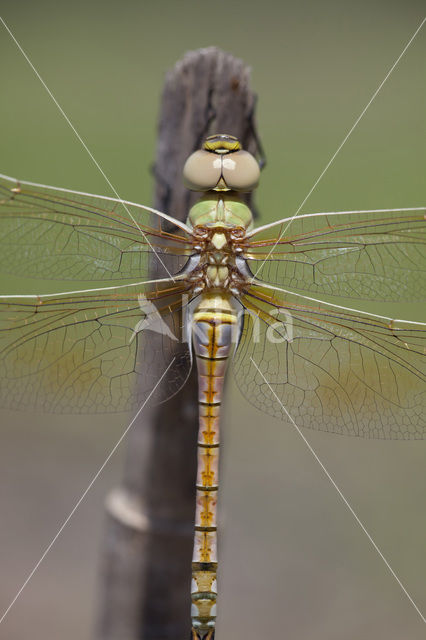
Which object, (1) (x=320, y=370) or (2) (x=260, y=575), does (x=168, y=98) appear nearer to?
(1) (x=320, y=370)

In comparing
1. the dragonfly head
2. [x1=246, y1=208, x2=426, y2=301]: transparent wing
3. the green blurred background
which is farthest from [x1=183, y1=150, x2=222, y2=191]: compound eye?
the green blurred background

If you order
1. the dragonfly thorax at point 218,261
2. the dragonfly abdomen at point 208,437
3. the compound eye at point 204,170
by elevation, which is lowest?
the dragonfly abdomen at point 208,437

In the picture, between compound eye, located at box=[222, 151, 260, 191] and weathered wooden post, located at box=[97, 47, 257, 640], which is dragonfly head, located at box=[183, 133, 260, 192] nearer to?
compound eye, located at box=[222, 151, 260, 191]

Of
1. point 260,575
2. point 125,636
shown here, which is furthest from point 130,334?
point 260,575

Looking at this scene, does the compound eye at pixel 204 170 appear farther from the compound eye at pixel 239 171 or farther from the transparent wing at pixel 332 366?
the transparent wing at pixel 332 366

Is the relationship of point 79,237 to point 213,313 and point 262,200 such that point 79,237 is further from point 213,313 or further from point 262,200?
point 262,200

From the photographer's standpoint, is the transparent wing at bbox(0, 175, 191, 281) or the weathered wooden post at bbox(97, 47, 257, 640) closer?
the transparent wing at bbox(0, 175, 191, 281)

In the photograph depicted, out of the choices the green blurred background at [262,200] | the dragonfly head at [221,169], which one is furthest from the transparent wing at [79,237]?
the green blurred background at [262,200]
